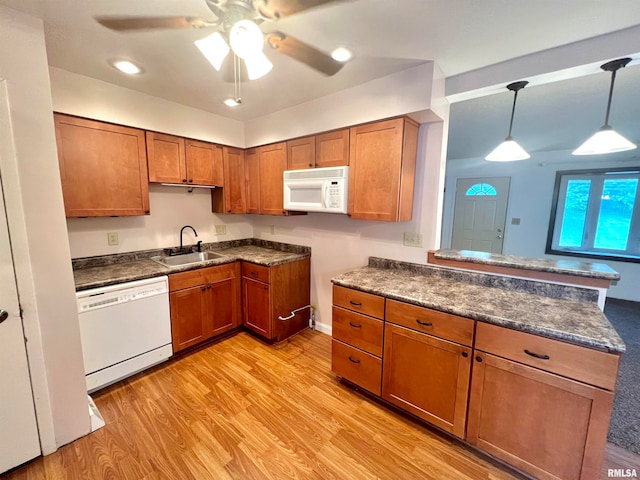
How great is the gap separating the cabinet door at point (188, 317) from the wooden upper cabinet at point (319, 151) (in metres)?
1.52

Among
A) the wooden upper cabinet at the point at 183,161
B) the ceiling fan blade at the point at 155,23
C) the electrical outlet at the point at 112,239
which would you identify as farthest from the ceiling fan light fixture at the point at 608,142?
the electrical outlet at the point at 112,239

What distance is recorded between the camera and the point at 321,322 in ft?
9.77

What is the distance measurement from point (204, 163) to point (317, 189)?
1310 millimetres

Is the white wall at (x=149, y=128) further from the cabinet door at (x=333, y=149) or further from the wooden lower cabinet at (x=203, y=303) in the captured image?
the cabinet door at (x=333, y=149)

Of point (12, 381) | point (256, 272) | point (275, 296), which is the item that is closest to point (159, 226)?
point (256, 272)

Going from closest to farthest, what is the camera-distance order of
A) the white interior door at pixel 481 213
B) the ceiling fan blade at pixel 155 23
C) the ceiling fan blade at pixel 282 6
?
the ceiling fan blade at pixel 282 6 → the ceiling fan blade at pixel 155 23 → the white interior door at pixel 481 213

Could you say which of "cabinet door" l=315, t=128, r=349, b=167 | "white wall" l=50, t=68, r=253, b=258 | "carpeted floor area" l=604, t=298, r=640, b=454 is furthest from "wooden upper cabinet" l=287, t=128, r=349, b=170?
"carpeted floor area" l=604, t=298, r=640, b=454

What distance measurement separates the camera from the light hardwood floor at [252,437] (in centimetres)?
143

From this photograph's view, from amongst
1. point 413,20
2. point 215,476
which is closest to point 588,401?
point 215,476

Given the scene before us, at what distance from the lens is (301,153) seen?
8.21 ft

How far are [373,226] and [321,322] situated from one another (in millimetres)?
1283

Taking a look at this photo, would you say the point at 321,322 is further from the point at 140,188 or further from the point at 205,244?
the point at 140,188

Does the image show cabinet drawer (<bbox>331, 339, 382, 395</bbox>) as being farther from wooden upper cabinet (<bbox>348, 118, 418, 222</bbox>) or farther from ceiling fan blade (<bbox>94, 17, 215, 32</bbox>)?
ceiling fan blade (<bbox>94, 17, 215, 32</bbox>)

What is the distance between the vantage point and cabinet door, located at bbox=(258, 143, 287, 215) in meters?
2.69
